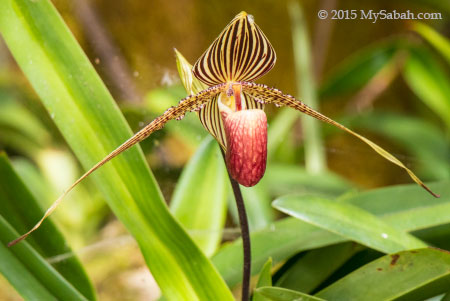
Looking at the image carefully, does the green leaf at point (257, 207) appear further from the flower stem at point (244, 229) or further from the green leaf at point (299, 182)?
the flower stem at point (244, 229)

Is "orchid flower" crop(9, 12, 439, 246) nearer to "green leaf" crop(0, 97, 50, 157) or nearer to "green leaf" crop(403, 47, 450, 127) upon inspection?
"green leaf" crop(403, 47, 450, 127)

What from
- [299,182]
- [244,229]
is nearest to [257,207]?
[299,182]

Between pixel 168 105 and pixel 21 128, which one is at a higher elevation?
pixel 21 128

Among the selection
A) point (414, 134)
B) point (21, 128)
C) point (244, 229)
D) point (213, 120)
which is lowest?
point (414, 134)

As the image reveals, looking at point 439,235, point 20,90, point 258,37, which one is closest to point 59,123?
point 258,37

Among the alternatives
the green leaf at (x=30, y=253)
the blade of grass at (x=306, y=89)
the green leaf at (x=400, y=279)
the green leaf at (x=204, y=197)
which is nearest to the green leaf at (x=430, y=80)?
the blade of grass at (x=306, y=89)

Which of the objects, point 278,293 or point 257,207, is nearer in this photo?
point 278,293

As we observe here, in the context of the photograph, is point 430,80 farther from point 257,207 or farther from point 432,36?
point 257,207
